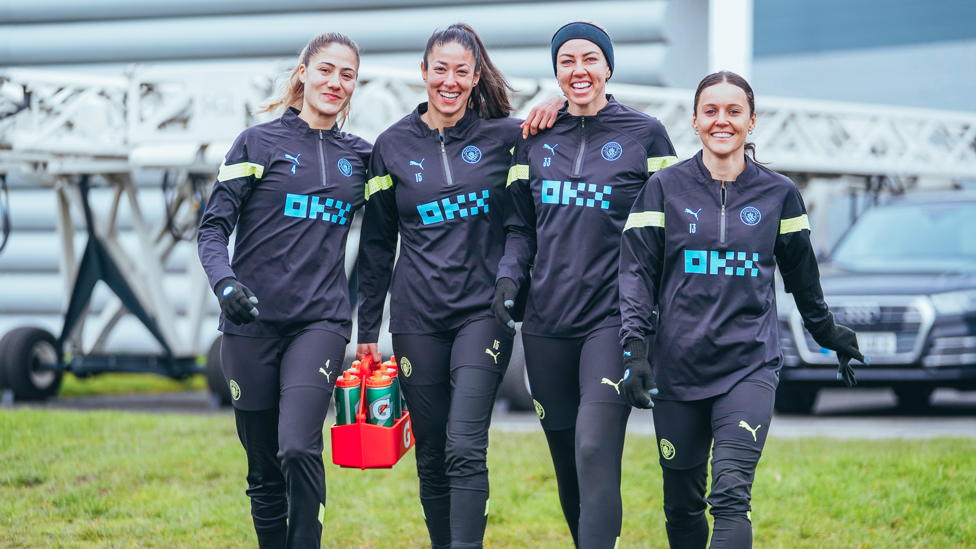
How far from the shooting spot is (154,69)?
10.9 m

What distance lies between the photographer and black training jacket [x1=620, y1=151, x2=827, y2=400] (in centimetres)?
394

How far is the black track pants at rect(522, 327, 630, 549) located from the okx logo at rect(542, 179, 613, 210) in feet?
1.73

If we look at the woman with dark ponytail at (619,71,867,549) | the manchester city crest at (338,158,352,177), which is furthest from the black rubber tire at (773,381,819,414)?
the manchester city crest at (338,158,352,177)

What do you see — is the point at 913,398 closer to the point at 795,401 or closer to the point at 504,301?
the point at 795,401

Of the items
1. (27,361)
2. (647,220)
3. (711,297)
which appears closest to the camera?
(711,297)

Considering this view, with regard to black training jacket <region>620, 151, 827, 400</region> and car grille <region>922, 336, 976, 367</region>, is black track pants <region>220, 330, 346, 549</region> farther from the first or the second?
car grille <region>922, 336, 976, 367</region>

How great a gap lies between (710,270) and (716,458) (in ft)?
2.31

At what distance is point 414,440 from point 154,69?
24.6 ft

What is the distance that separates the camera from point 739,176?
162 inches

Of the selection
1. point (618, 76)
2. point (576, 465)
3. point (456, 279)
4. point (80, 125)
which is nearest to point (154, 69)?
point (80, 125)

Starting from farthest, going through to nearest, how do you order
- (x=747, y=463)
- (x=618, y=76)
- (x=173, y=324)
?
(x=618, y=76), (x=173, y=324), (x=747, y=463)

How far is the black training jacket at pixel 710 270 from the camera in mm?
3943

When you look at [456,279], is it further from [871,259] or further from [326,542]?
[871,259]

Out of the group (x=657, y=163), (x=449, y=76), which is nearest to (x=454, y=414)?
(x=657, y=163)
